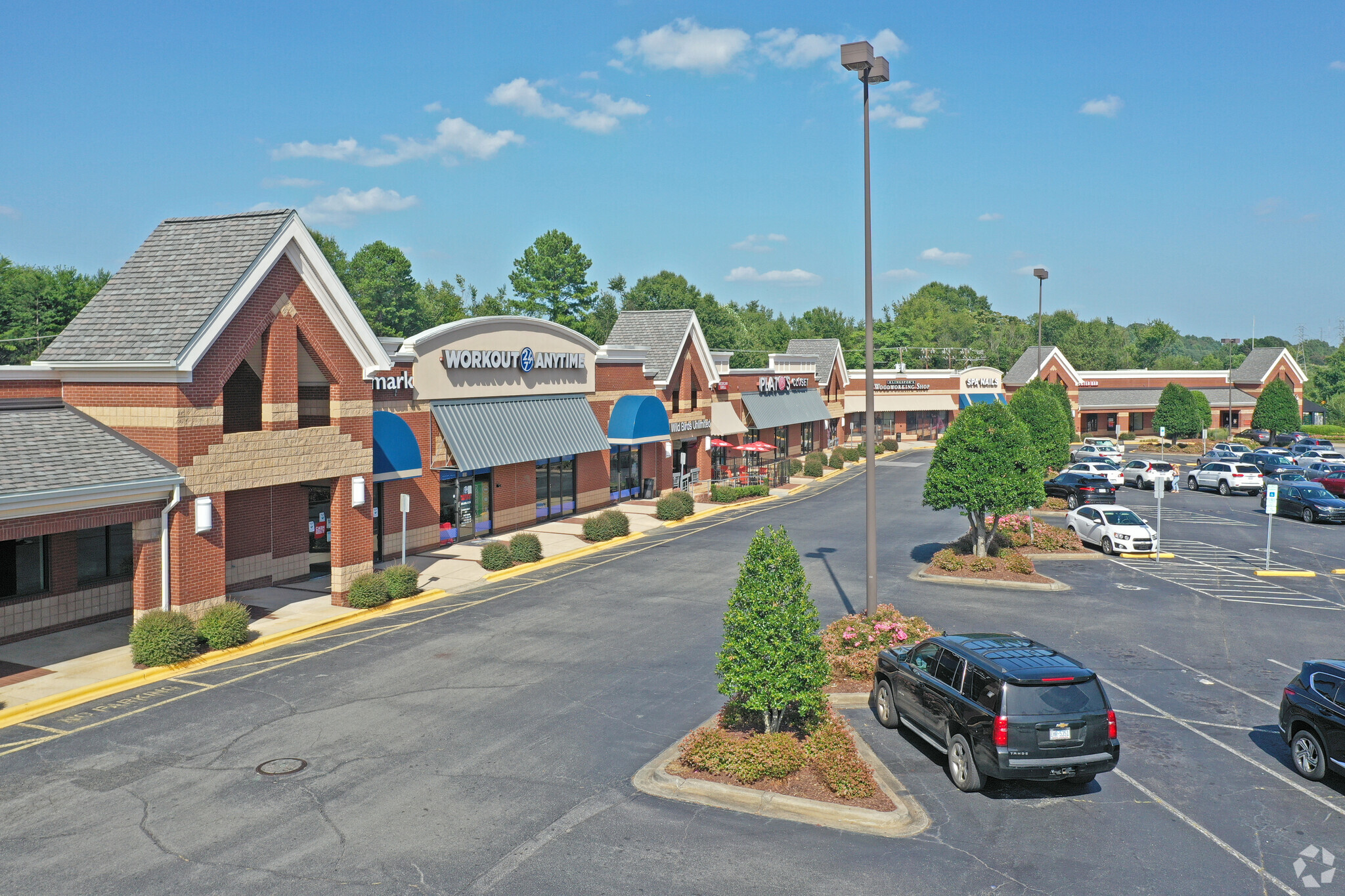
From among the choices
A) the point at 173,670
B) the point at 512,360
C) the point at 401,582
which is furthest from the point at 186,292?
the point at 512,360

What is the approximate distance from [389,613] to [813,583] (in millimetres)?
12174

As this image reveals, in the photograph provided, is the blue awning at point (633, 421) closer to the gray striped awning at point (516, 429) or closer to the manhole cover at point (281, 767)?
the gray striped awning at point (516, 429)

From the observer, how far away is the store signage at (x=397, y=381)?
30.0 m

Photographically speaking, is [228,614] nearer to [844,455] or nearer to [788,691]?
[788,691]

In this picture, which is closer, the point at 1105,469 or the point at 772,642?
the point at 772,642

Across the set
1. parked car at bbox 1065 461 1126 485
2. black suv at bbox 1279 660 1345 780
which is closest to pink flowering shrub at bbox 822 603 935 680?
black suv at bbox 1279 660 1345 780

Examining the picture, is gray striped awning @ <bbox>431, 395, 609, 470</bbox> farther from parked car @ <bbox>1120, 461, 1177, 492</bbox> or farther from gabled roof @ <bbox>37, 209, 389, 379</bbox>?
parked car @ <bbox>1120, 461, 1177, 492</bbox>

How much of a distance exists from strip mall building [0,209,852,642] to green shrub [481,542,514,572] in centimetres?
325

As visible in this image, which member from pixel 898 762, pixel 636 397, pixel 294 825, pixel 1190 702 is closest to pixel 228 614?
pixel 294 825

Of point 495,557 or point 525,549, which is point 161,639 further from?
point 525,549

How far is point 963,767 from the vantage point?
45.6 ft

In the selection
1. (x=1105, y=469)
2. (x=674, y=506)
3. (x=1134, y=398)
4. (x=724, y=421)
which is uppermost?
(x=1134, y=398)

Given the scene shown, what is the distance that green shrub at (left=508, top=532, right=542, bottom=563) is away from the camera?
31.6 m

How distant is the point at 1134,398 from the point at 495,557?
83906 millimetres
